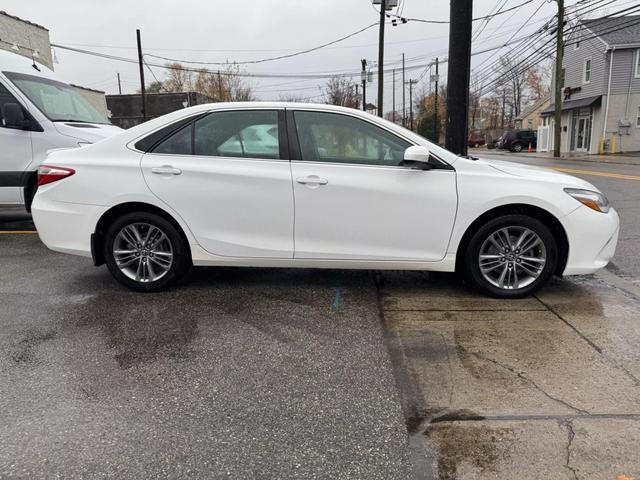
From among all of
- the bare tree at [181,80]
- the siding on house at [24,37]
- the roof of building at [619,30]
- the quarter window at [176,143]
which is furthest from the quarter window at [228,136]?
the bare tree at [181,80]

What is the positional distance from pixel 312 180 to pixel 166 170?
51.2 inches

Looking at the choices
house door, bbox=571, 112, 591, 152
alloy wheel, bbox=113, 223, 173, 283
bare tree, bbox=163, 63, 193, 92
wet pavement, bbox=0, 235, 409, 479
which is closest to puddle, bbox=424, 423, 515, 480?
wet pavement, bbox=0, 235, 409, 479

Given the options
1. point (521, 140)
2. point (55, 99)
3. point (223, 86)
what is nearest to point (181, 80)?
point (223, 86)

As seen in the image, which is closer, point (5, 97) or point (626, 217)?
point (5, 97)

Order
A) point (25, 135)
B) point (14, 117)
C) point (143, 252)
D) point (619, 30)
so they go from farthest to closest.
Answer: point (619, 30) < point (25, 135) < point (14, 117) < point (143, 252)

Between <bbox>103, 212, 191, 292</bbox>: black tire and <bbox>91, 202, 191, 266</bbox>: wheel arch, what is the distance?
33 mm

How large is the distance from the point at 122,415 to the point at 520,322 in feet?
9.59

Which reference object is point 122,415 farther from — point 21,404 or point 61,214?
point 61,214

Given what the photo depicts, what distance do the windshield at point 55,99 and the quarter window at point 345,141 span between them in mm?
4761

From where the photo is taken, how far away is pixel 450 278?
5176 mm

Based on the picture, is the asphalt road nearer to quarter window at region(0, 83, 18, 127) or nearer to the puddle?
the puddle

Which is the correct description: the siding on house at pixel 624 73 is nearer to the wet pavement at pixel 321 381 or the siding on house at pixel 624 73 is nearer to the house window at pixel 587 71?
the house window at pixel 587 71

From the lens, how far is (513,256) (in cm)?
444

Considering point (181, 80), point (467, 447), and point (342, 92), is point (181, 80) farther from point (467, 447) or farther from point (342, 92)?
point (467, 447)
